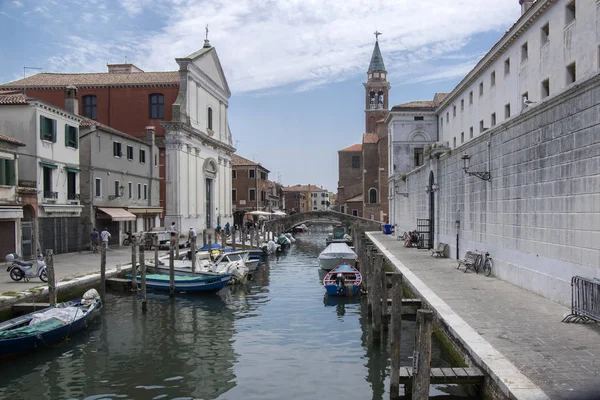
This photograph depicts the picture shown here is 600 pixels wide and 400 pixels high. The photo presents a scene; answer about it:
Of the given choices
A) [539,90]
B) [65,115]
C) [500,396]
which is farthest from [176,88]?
[500,396]

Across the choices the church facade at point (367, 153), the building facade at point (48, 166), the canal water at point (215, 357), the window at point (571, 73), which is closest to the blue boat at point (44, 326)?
the canal water at point (215, 357)

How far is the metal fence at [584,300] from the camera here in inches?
331

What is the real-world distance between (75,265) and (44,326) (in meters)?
8.84

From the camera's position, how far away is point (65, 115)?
23734 mm

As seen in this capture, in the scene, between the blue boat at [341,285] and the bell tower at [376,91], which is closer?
the blue boat at [341,285]

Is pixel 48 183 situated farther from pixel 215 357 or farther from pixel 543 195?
pixel 543 195

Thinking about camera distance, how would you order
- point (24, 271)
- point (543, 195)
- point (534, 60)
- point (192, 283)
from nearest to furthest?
point (543, 195) → point (24, 271) → point (192, 283) → point (534, 60)

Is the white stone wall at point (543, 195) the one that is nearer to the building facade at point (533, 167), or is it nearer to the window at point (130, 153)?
the building facade at point (533, 167)

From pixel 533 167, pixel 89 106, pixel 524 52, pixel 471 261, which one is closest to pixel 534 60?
pixel 524 52

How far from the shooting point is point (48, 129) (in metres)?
22.5

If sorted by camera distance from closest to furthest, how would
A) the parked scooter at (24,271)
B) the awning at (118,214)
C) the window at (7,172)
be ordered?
1. the parked scooter at (24,271)
2. the window at (7,172)
3. the awning at (118,214)

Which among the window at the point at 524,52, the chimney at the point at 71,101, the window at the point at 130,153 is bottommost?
the window at the point at 130,153

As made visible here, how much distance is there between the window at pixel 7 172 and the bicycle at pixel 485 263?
16.4m

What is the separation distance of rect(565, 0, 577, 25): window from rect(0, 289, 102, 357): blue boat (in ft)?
63.0
